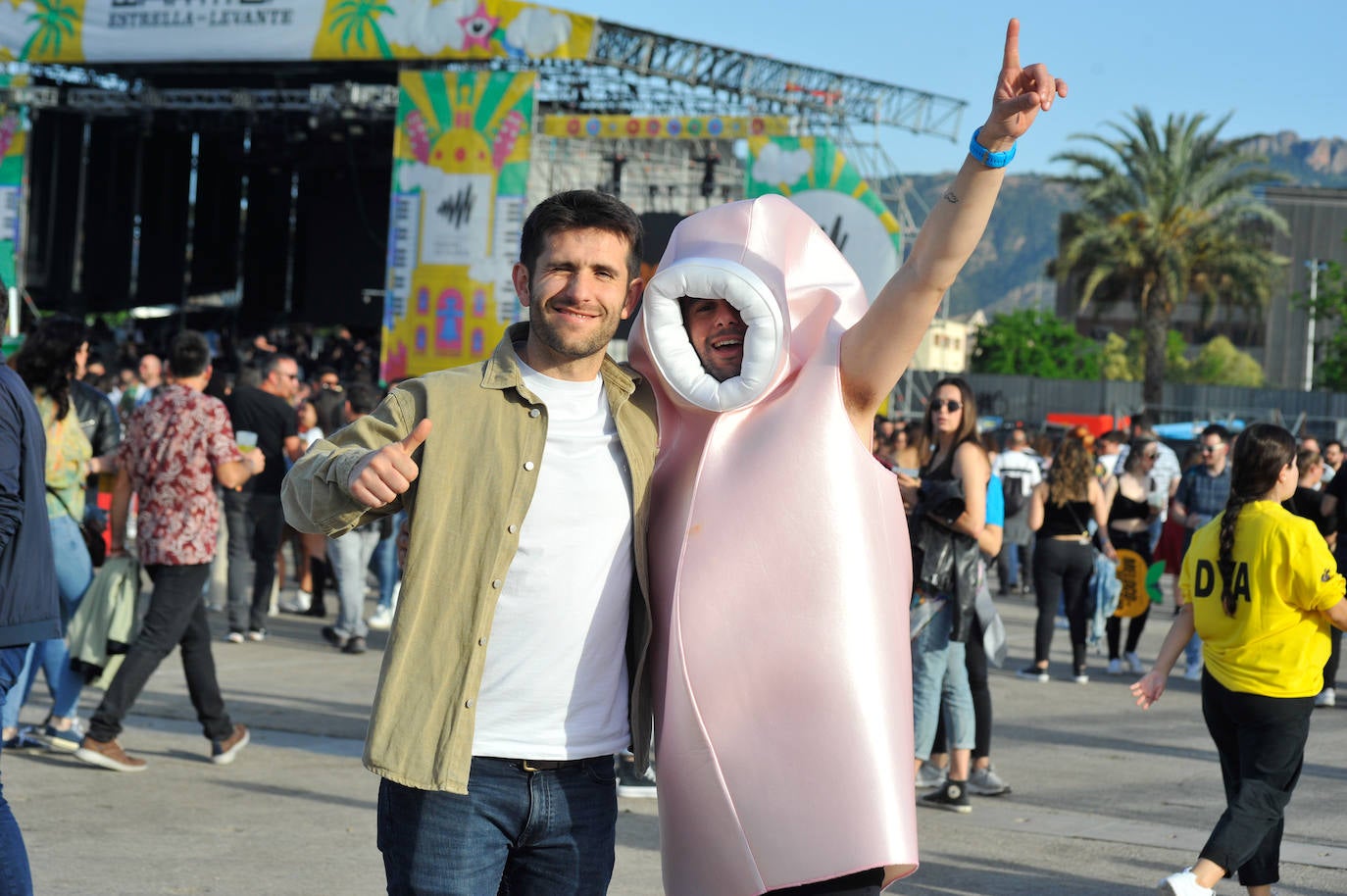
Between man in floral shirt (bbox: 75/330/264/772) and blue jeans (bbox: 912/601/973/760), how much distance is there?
2.95 metres

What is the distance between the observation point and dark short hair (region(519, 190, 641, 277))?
284 centimetres

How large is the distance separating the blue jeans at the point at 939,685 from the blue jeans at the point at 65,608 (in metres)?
3.53

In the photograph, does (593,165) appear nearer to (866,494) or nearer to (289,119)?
(289,119)

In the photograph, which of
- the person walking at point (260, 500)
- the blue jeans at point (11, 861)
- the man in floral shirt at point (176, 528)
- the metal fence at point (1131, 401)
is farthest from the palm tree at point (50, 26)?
the blue jeans at point (11, 861)

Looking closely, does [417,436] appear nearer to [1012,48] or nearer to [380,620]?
[1012,48]

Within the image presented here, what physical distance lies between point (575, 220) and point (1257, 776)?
10.1ft

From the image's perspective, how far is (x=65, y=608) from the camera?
6668 mm

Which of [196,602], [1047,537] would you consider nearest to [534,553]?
[196,602]

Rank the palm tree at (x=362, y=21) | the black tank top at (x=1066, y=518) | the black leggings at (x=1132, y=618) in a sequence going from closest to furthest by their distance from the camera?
the black tank top at (x=1066, y=518)
the black leggings at (x=1132, y=618)
the palm tree at (x=362, y=21)

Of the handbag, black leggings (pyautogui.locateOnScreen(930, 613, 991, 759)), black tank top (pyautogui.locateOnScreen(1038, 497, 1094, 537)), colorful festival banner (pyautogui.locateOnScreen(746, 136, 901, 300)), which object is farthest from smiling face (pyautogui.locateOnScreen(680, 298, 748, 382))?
colorful festival banner (pyautogui.locateOnScreen(746, 136, 901, 300))

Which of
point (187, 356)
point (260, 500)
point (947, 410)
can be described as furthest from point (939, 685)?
point (260, 500)

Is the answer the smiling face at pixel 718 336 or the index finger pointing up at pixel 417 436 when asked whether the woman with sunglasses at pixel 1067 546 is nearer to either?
the smiling face at pixel 718 336

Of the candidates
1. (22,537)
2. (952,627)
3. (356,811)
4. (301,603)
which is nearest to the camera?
(22,537)

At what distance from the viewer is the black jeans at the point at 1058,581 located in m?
10.3
